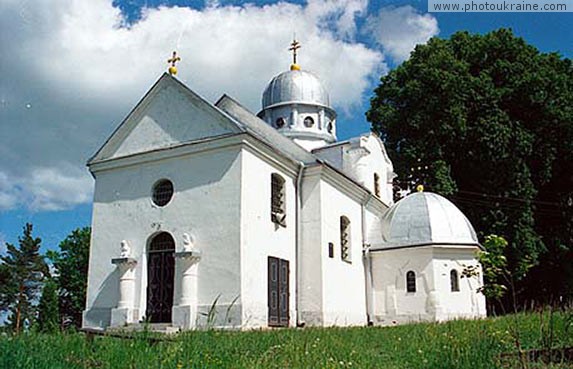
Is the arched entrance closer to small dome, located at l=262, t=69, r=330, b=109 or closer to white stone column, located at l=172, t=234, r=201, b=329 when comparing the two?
white stone column, located at l=172, t=234, r=201, b=329

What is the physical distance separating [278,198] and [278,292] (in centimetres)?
314

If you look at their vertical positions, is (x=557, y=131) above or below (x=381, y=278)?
above

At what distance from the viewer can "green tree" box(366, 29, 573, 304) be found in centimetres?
2880

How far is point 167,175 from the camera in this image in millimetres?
18797

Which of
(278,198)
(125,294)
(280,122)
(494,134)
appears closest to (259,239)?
(278,198)

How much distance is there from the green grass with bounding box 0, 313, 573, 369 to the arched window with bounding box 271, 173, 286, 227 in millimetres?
9786

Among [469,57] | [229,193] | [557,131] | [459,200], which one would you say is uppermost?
[469,57]

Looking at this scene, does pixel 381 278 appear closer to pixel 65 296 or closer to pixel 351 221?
pixel 351 221

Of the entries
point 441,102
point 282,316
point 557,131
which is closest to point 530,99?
point 557,131

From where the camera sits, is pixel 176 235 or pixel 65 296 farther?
pixel 65 296

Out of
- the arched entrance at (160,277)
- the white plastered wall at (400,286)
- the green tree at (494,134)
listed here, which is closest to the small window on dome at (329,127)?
the green tree at (494,134)

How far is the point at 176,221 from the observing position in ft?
59.4

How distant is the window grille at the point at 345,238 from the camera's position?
72.4 feet

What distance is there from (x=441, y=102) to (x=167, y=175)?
16.3 metres
